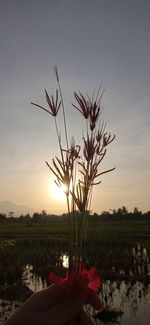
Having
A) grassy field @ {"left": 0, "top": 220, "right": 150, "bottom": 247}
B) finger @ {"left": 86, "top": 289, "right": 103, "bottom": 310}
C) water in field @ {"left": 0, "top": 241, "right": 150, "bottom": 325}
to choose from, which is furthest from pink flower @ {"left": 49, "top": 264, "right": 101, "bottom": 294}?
grassy field @ {"left": 0, "top": 220, "right": 150, "bottom": 247}

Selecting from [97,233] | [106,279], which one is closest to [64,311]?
[106,279]

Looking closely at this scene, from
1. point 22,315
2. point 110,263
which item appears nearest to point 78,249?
point 22,315

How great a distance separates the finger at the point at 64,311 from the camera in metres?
1.13

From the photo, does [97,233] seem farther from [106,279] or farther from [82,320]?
[82,320]

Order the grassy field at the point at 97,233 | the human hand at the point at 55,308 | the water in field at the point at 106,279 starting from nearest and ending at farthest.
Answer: the human hand at the point at 55,308, the water in field at the point at 106,279, the grassy field at the point at 97,233

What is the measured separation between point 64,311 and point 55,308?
0.03 metres

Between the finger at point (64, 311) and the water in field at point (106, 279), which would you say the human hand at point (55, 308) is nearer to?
the finger at point (64, 311)

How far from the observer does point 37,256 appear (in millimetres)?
13828

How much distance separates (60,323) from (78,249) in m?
0.34

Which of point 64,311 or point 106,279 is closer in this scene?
point 64,311

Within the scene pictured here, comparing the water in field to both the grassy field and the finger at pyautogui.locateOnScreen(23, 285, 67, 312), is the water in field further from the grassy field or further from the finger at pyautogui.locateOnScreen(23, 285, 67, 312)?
the finger at pyautogui.locateOnScreen(23, 285, 67, 312)

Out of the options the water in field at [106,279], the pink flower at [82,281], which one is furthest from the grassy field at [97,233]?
the pink flower at [82,281]

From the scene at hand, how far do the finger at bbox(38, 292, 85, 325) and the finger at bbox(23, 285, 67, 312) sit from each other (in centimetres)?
2

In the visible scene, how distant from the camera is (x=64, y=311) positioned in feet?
3.81
